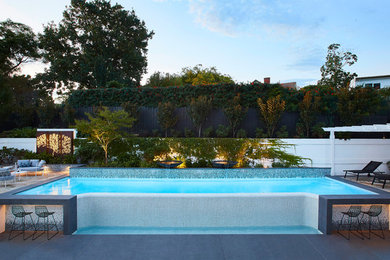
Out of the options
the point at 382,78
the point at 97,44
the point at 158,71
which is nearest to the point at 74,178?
the point at 97,44

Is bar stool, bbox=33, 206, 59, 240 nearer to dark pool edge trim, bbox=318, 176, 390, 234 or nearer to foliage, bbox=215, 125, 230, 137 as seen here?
dark pool edge trim, bbox=318, 176, 390, 234

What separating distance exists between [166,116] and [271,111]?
6.36 m

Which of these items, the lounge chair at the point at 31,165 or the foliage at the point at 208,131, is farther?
the foliage at the point at 208,131

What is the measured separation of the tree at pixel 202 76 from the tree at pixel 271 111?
59.1 ft

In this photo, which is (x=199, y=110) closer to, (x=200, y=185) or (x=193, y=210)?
(x=200, y=185)

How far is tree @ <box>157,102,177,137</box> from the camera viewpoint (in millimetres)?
14425

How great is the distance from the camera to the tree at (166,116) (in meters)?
14.4

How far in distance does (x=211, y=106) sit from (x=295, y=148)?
5.49 meters

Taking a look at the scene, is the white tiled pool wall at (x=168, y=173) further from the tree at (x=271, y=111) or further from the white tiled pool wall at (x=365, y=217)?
the white tiled pool wall at (x=365, y=217)

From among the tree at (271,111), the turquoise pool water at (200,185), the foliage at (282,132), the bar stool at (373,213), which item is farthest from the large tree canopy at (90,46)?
the bar stool at (373,213)

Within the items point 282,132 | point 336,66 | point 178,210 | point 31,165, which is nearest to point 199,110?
point 282,132

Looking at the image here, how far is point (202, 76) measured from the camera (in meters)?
32.8

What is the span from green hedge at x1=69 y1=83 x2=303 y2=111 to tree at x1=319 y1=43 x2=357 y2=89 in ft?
45.2

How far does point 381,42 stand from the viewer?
14.9 meters
